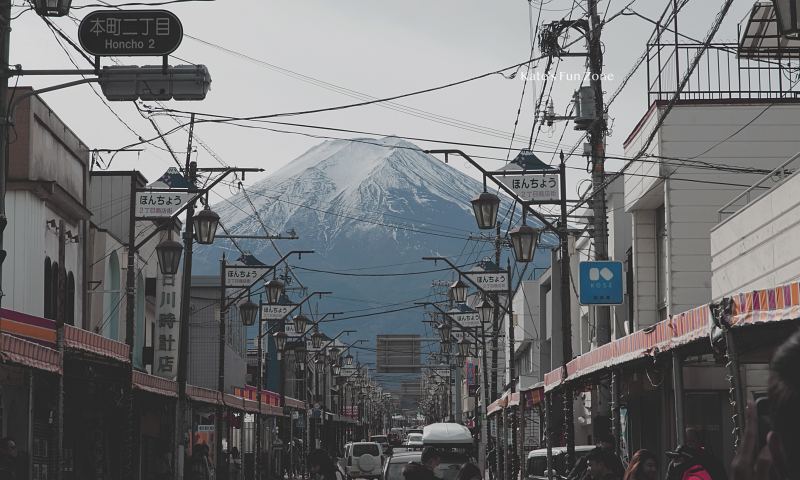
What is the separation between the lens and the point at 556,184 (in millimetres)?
24438

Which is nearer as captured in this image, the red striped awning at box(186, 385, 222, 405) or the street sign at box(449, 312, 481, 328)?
the red striped awning at box(186, 385, 222, 405)

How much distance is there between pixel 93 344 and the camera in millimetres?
19312

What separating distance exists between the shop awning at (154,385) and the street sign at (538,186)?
28.8 feet

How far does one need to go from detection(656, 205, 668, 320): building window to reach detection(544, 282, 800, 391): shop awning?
1145 centimetres

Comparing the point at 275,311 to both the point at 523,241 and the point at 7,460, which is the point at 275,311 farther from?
the point at 7,460

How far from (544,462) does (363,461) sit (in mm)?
26562

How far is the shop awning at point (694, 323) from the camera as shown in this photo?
9.40 m

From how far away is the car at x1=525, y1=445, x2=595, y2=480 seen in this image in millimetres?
27531

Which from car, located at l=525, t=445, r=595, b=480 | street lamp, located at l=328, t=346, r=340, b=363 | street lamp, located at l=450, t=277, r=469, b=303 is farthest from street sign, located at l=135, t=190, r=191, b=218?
street lamp, located at l=328, t=346, r=340, b=363

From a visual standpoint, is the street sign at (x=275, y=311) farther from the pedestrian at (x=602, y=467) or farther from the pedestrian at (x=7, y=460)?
the pedestrian at (x=602, y=467)

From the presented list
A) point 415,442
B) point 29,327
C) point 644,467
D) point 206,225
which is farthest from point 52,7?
point 415,442

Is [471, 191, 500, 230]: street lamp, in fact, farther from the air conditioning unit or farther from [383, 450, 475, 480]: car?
Answer: [383, 450, 475, 480]: car

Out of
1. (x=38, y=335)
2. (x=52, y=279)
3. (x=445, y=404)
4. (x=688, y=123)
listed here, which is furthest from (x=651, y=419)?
(x=445, y=404)

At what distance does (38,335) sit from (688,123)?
16.7 metres
